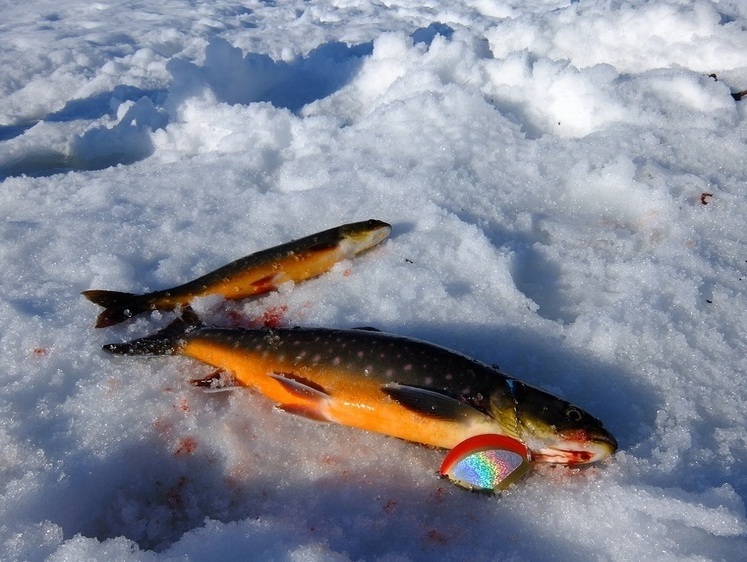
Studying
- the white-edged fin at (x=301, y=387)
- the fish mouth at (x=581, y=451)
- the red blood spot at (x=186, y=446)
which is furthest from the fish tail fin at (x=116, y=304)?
the fish mouth at (x=581, y=451)

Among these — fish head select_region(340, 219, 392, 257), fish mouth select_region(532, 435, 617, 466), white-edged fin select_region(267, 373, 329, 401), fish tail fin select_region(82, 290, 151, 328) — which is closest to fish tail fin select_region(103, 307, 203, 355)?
fish tail fin select_region(82, 290, 151, 328)

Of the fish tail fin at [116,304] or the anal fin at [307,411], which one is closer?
the anal fin at [307,411]

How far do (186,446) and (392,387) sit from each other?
998mm

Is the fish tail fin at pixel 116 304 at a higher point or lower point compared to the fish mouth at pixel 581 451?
lower

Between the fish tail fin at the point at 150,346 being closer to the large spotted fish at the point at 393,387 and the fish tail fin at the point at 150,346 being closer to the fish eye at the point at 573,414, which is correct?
the large spotted fish at the point at 393,387

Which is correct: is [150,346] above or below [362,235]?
below

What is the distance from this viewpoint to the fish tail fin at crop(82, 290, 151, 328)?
10.3 feet

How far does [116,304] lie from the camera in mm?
3209

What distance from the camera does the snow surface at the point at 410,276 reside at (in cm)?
223

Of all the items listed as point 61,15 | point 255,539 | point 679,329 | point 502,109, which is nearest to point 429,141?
point 502,109

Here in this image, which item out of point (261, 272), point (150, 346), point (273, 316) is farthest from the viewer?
point (261, 272)

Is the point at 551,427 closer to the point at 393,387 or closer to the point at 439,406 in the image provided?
the point at 439,406

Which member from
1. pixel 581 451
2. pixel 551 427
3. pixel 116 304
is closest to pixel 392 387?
pixel 551 427

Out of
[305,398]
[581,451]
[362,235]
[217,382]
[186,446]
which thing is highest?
[362,235]
